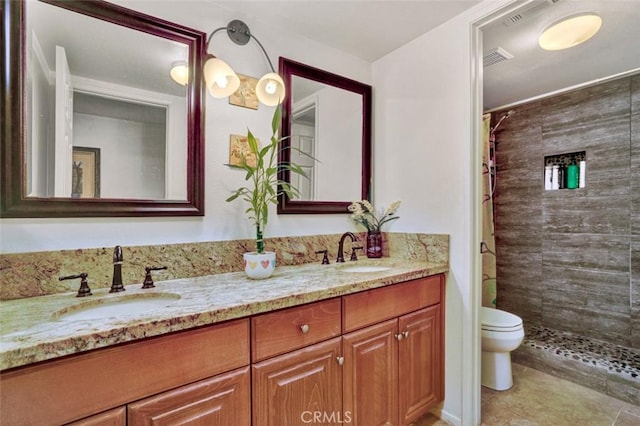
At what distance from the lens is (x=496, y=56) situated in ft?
6.44

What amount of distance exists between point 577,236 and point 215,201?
112 inches

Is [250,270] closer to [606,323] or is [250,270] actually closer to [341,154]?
[341,154]

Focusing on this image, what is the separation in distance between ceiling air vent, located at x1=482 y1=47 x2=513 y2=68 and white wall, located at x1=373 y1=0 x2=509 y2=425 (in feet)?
1.59

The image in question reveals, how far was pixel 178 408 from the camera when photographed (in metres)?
0.83

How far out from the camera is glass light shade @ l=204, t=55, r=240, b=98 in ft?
4.63

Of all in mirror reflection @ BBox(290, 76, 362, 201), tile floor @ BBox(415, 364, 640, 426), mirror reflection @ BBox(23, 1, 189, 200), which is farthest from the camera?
mirror reflection @ BBox(290, 76, 362, 201)

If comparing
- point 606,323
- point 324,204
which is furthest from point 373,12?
point 606,323

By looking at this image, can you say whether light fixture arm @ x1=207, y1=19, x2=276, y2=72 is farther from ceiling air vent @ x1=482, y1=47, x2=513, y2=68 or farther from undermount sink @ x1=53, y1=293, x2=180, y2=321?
ceiling air vent @ x1=482, y1=47, x2=513, y2=68

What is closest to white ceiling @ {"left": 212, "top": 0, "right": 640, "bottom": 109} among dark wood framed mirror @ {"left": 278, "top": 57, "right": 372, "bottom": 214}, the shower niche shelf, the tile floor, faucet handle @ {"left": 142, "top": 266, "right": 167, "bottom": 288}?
dark wood framed mirror @ {"left": 278, "top": 57, "right": 372, "bottom": 214}

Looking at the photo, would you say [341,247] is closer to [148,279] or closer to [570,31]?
[148,279]

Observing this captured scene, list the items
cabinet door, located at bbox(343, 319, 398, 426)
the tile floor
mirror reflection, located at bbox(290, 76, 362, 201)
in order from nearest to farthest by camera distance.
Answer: cabinet door, located at bbox(343, 319, 398, 426), the tile floor, mirror reflection, located at bbox(290, 76, 362, 201)

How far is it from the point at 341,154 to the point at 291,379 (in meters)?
1.37

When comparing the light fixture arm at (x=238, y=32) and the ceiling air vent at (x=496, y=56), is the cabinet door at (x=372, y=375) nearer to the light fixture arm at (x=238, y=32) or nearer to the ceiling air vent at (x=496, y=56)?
the light fixture arm at (x=238, y=32)

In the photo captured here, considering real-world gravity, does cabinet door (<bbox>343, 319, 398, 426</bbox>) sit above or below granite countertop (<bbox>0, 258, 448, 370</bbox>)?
below
